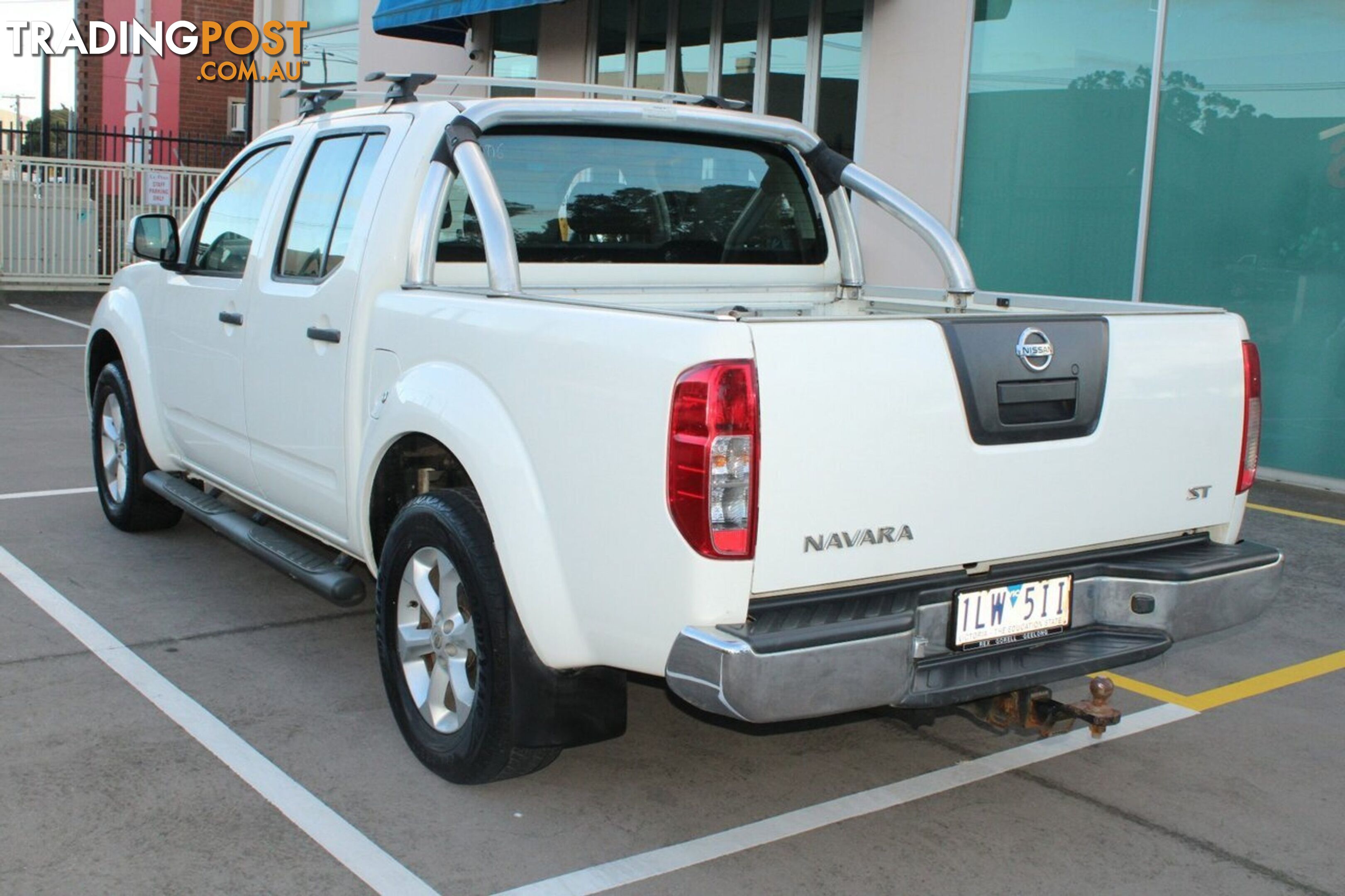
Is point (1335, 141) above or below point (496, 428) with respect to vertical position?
above

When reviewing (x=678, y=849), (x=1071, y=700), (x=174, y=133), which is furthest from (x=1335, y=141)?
(x=174, y=133)

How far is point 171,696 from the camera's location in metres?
4.55

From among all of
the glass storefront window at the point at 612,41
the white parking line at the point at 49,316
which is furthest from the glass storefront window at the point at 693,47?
the white parking line at the point at 49,316

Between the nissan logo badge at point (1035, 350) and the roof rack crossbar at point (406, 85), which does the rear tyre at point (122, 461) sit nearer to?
the roof rack crossbar at point (406, 85)

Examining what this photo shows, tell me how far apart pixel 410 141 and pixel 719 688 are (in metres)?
2.24

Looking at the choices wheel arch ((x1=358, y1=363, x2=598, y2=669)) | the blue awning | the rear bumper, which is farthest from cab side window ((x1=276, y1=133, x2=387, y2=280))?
the blue awning

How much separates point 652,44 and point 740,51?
1.38m

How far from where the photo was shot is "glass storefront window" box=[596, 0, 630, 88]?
47.1ft

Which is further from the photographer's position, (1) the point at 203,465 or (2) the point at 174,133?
(2) the point at 174,133

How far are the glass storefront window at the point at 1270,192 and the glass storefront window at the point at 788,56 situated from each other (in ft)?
11.9

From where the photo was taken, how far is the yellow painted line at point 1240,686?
4926 millimetres

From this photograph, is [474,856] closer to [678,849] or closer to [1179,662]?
[678,849]

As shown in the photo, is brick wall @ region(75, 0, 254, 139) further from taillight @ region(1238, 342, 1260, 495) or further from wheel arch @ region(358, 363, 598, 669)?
taillight @ region(1238, 342, 1260, 495)

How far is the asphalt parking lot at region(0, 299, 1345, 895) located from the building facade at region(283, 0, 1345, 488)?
397cm
